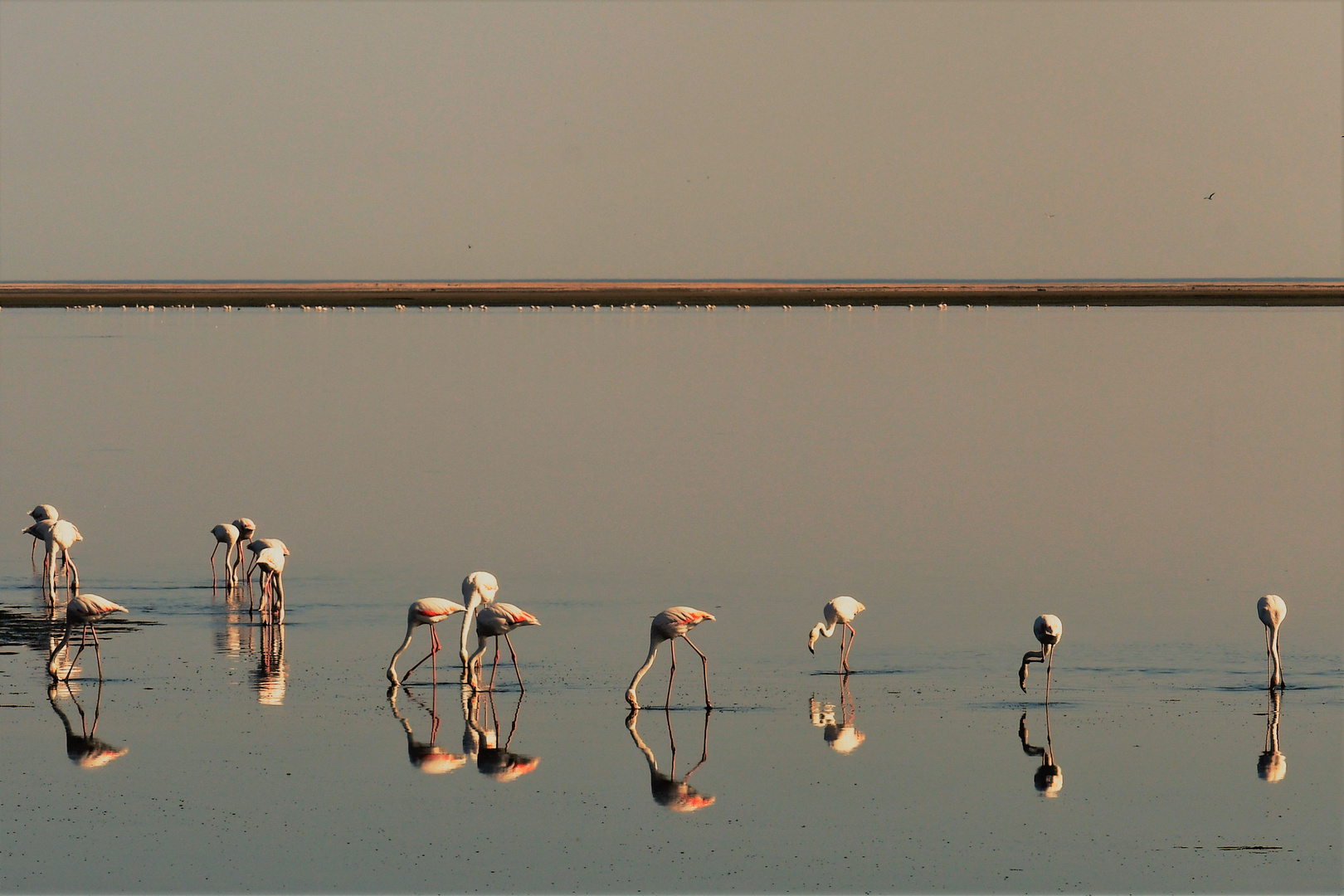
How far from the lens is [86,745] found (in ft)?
53.3

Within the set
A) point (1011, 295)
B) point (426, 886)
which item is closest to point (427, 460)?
point (426, 886)

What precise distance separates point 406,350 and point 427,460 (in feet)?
153

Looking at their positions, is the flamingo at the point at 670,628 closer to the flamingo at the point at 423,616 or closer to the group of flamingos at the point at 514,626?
the group of flamingos at the point at 514,626

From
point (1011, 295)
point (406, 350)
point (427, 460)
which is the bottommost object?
point (427, 460)

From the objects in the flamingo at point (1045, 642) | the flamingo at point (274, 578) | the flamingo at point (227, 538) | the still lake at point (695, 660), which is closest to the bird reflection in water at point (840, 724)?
the still lake at point (695, 660)

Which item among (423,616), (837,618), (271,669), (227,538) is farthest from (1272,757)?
(227,538)

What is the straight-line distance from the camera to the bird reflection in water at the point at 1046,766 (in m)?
15.2

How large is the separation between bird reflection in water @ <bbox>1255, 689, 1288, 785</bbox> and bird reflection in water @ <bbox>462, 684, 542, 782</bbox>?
6708 millimetres

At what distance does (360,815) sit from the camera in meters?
14.3

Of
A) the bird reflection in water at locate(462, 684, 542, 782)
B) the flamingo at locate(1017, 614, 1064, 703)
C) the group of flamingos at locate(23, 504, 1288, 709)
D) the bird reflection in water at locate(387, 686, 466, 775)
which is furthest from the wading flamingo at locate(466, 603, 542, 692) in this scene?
the flamingo at locate(1017, 614, 1064, 703)

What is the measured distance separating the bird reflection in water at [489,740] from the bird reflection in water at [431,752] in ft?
0.68

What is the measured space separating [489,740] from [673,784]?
225cm

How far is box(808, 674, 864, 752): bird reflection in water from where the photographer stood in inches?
653

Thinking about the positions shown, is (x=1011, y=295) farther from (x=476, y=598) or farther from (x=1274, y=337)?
(x=476, y=598)
